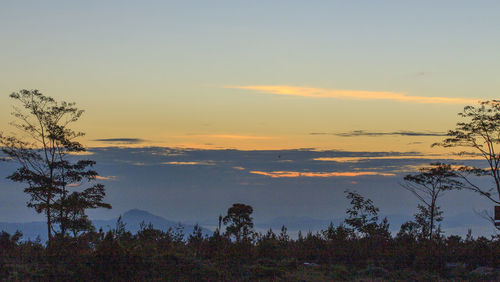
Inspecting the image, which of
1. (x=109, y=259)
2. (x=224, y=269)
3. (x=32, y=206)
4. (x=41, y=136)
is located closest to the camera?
(x=109, y=259)

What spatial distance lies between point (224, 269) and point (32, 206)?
56.1 ft

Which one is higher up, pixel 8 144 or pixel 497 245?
pixel 8 144

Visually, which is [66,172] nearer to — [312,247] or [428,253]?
[312,247]

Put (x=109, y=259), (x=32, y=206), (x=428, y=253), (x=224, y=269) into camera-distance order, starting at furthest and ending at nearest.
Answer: (x=32, y=206) < (x=428, y=253) < (x=224, y=269) < (x=109, y=259)

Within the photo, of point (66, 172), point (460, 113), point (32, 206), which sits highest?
point (460, 113)

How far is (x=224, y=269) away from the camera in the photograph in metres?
13.2

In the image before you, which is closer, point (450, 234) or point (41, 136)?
point (450, 234)

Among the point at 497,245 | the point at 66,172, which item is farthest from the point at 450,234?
the point at 66,172

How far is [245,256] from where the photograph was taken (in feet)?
49.1

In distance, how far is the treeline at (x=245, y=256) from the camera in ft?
40.1

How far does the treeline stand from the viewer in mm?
12227

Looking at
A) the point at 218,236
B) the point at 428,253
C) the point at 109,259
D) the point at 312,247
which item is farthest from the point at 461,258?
the point at 109,259

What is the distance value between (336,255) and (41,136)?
1957 centimetres

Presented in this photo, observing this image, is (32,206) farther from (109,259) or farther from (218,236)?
(109,259)
